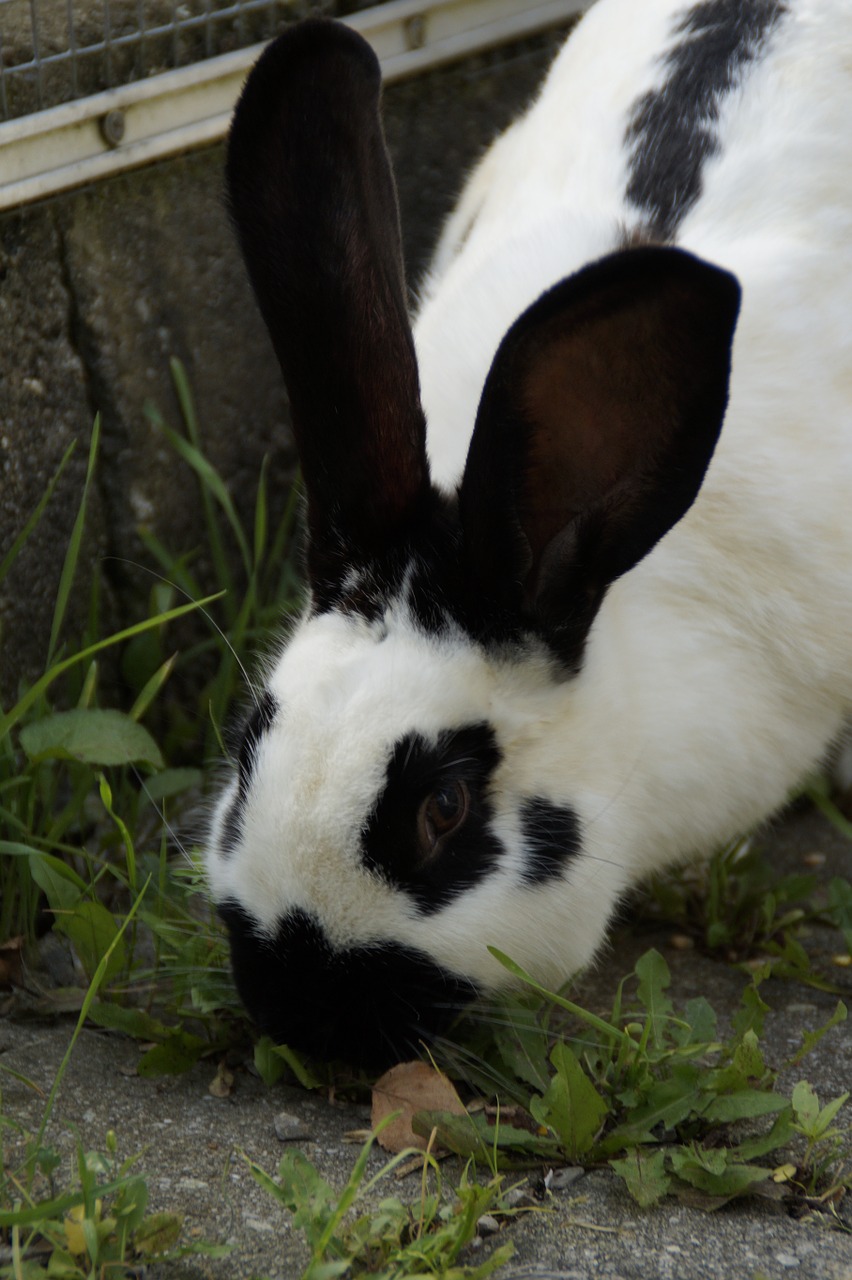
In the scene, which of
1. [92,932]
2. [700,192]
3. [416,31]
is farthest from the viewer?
[416,31]

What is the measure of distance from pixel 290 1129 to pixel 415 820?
563 mm

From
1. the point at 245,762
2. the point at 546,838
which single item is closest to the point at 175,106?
the point at 245,762

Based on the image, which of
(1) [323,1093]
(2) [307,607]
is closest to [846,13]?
(2) [307,607]

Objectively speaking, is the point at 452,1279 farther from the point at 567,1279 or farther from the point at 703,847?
the point at 703,847

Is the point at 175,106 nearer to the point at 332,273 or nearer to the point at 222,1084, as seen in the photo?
the point at 332,273

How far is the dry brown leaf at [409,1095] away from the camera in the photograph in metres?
2.36

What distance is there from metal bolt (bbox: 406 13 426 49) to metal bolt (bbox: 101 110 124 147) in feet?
2.92

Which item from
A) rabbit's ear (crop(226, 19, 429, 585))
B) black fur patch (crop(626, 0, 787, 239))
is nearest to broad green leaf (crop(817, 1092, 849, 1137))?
rabbit's ear (crop(226, 19, 429, 585))

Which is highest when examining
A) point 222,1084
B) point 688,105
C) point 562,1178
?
point 688,105

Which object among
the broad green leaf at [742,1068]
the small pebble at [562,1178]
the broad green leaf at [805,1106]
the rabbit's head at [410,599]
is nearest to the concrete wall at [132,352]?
the rabbit's head at [410,599]

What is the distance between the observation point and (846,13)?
3.06 meters

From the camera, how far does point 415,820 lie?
2.20 m

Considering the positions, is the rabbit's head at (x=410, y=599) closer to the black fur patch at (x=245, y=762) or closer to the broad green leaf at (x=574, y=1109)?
the black fur patch at (x=245, y=762)

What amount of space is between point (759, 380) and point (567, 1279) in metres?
1.52
